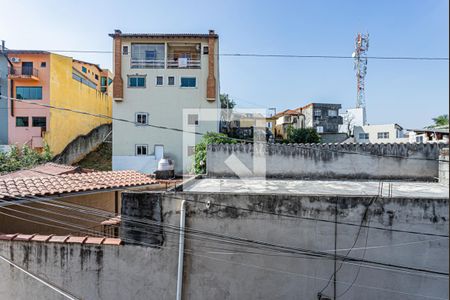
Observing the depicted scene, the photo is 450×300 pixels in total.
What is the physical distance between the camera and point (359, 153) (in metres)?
10.1

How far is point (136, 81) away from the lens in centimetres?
2255

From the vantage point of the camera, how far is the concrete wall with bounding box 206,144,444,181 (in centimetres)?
989

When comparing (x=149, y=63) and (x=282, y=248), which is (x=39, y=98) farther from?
(x=282, y=248)

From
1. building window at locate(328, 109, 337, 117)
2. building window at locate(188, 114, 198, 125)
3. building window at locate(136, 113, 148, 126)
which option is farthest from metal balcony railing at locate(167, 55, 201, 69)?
building window at locate(328, 109, 337, 117)

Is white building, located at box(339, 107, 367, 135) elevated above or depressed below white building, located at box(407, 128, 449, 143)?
above

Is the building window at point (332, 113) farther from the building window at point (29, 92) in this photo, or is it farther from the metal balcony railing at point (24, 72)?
the metal balcony railing at point (24, 72)

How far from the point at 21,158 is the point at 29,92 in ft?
22.5

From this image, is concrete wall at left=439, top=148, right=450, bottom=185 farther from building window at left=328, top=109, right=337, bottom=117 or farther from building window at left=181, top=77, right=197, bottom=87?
building window at left=328, top=109, right=337, bottom=117

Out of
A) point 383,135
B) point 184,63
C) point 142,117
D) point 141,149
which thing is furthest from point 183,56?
point 383,135

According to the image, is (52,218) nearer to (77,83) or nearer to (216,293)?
(216,293)

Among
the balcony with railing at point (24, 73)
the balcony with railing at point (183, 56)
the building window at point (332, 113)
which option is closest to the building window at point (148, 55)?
the balcony with railing at point (183, 56)

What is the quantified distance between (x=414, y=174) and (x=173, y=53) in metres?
20.9

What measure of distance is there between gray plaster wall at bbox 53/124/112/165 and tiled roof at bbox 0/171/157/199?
18.5m

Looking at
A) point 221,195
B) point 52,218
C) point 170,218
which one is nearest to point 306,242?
point 221,195
